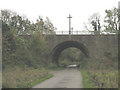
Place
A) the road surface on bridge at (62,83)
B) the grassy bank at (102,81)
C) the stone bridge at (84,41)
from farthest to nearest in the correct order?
the stone bridge at (84,41), the road surface on bridge at (62,83), the grassy bank at (102,81)

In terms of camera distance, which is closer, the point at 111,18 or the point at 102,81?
the point at 102,81

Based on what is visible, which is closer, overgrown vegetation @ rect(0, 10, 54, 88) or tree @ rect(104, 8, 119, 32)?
overgrown vegetation @ rect(0, 10, 54, 88)

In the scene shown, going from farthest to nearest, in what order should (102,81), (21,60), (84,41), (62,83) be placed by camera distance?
(84,41) → (21,60) → (62,83) → (102,81)

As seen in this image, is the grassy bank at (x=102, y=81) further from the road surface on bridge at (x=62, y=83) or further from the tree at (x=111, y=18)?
the tree at (x=111, y=18)

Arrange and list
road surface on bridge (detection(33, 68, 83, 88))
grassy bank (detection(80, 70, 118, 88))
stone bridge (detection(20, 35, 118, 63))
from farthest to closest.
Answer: stone bridge (detection(20, 35, 118, 63)), road surface on bridge (detection(33, 68, 83, 88)), grassy bank (detection(80, 70, 118, 88))

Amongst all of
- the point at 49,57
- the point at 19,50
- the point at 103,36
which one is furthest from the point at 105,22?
the point at 19,50

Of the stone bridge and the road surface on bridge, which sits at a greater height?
Result: the stone bridge

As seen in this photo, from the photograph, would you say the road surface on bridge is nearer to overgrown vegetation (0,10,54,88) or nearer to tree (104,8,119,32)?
overgrown vegetation (0,10,54,88)

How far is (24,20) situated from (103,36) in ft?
91.9

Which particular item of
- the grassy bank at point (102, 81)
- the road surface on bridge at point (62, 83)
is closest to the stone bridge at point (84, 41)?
the road surface on bridge at point (62, 83)

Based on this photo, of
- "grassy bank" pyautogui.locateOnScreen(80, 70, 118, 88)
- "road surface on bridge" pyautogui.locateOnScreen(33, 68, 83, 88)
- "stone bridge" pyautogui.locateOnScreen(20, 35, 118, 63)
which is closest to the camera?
"grassy bank" pyautogui.locateOnScreen(80, 70, 118, 88)

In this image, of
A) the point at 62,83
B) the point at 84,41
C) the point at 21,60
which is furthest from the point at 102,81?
the point at 84,41

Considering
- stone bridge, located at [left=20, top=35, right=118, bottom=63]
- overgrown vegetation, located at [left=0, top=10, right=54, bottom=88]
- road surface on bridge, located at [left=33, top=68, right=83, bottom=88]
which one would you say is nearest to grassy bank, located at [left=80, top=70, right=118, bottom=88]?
road surface on bridge, located at [left=33, top=68, right=83, bottom=88]

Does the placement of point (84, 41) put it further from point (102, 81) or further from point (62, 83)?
point (102, 81)
